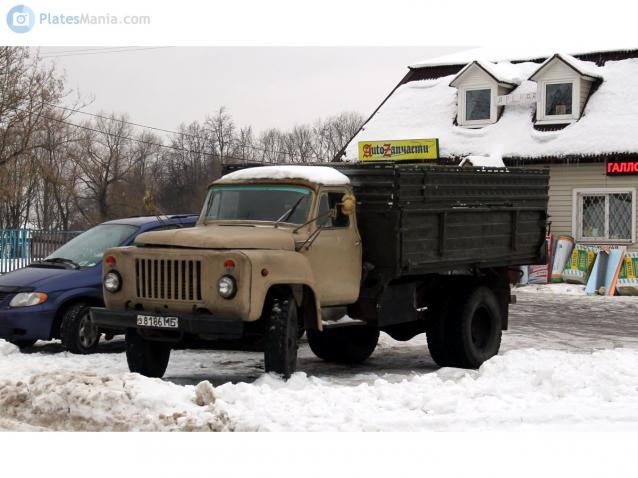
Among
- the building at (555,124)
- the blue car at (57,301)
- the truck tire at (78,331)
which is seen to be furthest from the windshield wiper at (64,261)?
the building at (555,124)

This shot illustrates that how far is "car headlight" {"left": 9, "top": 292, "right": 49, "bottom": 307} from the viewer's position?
11734mm

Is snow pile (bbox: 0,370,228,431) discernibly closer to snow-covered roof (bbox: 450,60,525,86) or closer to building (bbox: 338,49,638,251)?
building (bbox: 338,49,638,251)

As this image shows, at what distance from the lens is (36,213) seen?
64562 millimetres

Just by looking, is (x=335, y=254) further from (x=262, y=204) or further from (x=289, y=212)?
(x=262, y=204)

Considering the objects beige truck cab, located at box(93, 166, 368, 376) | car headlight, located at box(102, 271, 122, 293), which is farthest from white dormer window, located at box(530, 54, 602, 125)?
car headlight, located at box(102, 271, 122, 293)

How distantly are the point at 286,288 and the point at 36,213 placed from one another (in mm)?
58291

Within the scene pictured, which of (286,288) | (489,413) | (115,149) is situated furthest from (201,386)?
(115,149)

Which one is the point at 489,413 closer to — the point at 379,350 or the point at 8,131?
the point at 379,350

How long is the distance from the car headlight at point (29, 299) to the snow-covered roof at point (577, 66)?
18.5 metres

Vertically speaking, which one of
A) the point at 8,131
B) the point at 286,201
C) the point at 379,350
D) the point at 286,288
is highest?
the point at 8,131

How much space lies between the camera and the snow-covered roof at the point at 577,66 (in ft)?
85.8

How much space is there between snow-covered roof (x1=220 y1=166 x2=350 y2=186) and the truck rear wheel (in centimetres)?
222

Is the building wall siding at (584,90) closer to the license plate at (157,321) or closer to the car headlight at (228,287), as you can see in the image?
the car headlight at (228,287)

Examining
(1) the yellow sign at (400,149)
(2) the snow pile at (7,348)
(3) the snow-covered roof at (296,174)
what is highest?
(1) the yellow sign at (400,149)
